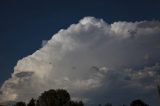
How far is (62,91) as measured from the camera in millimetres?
187250

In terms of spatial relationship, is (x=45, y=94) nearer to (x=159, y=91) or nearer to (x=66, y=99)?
(x=66, y=99)

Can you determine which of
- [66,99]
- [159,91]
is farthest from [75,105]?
[159,91]

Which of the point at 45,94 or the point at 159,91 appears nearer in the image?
the point at 159,91

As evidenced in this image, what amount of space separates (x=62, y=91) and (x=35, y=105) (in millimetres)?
23199

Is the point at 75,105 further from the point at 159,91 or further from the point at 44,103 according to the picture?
the point at 159,91

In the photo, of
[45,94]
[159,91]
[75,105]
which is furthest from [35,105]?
[159,91]

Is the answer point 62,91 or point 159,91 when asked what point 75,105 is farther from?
point 159,91

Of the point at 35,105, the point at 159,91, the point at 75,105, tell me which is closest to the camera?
the point at 159,91

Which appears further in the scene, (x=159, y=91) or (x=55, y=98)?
(x=55, y=98)

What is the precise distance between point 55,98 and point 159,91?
241 feet

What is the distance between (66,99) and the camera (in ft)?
606

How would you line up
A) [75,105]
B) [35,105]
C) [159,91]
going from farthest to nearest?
[35,105] < [75,105] < [159,91]

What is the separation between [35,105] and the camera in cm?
19638

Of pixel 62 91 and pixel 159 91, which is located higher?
pixel 62 91
